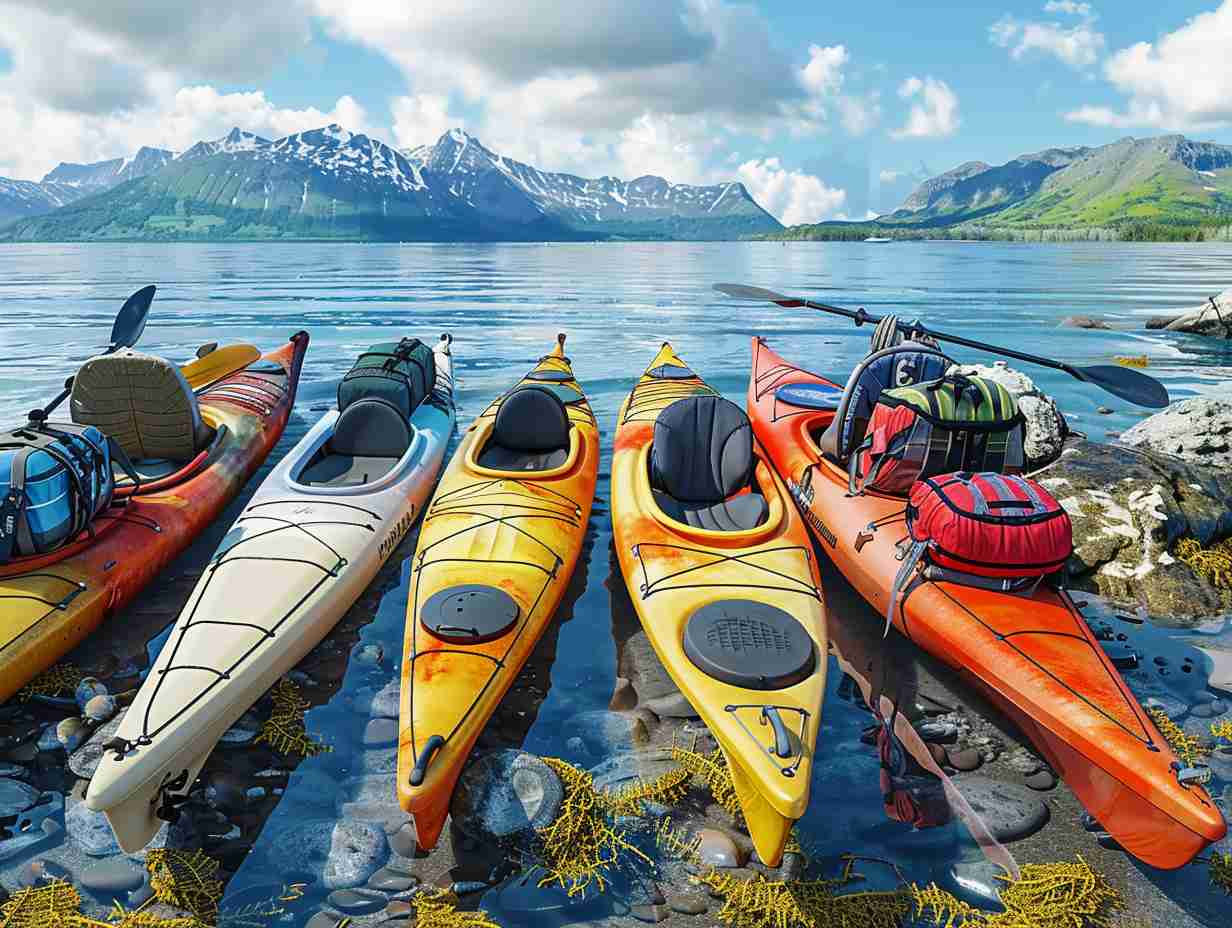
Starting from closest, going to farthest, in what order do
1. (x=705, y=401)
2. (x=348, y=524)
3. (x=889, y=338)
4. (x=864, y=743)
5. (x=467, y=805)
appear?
(x=467, y=805), (x=864, y=743), (x=348, y=524), (x=705, y=401), (x=889, y=338)

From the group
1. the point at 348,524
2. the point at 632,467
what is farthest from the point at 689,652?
the point at 348,524

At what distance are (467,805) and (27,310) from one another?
33084 mm

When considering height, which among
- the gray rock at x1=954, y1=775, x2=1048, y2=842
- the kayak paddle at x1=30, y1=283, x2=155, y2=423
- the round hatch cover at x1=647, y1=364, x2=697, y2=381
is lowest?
the gray rock at x1=954, y1=775, x2=1048, y2=842

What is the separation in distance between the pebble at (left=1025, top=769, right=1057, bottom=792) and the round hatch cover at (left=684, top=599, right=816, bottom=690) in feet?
5.30

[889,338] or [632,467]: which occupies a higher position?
[889,338]

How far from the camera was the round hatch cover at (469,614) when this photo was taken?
477cm

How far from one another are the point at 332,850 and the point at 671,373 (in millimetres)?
7948

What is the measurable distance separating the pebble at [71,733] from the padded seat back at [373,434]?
3820 millimetres

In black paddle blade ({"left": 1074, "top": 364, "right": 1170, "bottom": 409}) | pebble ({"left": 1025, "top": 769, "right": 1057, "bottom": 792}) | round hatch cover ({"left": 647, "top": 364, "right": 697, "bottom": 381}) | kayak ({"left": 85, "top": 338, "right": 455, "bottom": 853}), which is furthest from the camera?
round hatch cover ({"left": 647, "top": 364, "right": 697, "bottom": 381})

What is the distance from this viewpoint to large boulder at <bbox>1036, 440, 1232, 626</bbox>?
654 cm

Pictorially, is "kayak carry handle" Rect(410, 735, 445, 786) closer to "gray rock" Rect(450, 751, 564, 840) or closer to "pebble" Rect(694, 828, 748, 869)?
"gray rock" Rect(450, 751, 564, 840)

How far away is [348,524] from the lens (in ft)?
20.8

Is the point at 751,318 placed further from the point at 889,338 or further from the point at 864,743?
the point at 864,743

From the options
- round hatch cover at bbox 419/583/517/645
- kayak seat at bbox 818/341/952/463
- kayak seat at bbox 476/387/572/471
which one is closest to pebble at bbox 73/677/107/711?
round hatch cover at bbox 419/583/517/645
